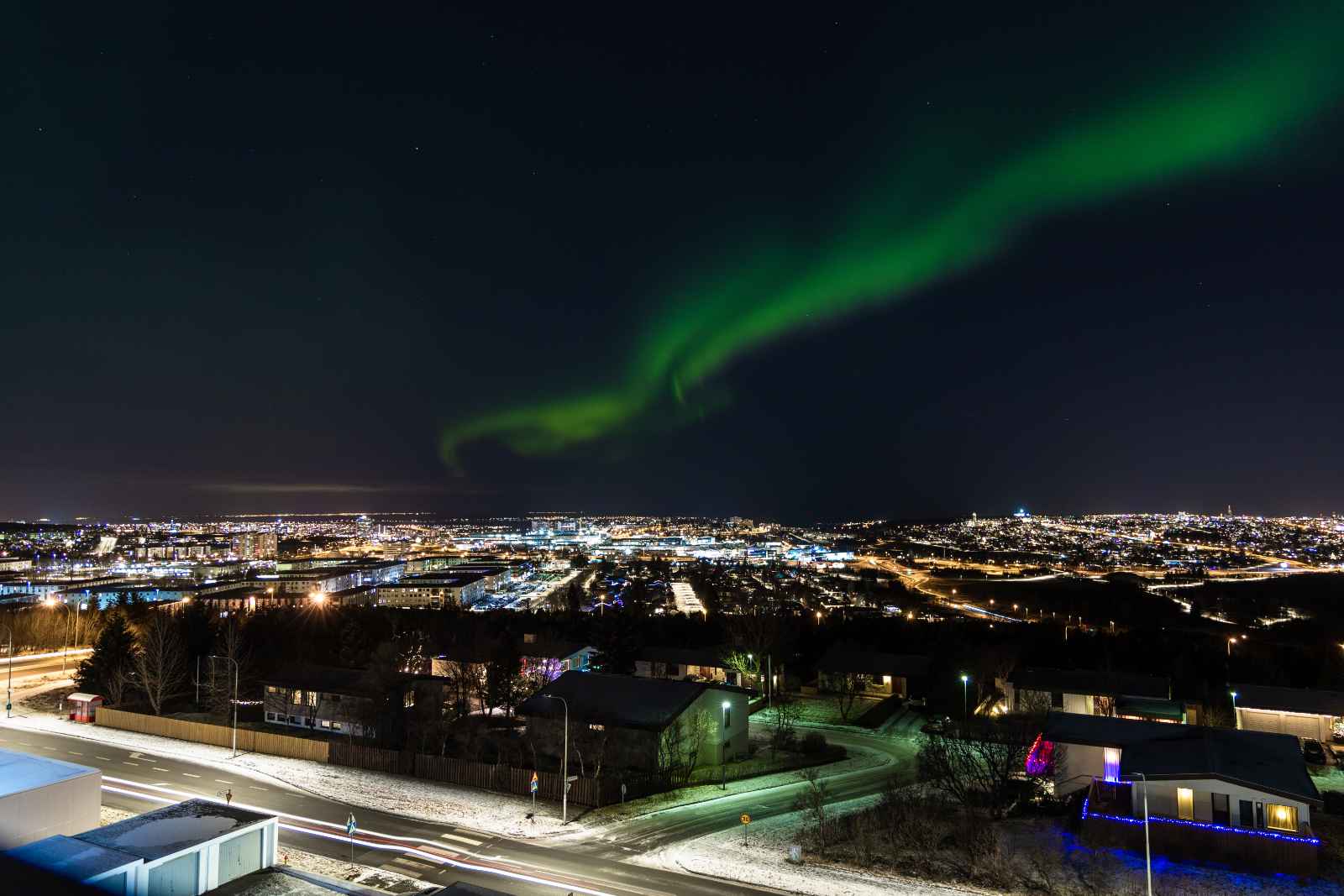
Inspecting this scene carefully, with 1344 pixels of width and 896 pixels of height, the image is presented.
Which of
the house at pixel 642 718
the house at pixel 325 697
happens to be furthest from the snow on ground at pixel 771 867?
the house at pixel 325 697

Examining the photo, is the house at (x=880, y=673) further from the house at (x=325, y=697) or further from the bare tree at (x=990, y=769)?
the house at (x=325, y=697)

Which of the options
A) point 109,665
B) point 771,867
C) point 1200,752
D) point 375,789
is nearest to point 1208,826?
point 1200,752

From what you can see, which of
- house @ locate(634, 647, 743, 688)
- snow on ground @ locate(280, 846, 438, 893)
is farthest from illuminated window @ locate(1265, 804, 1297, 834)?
house @ locate(634, 647, 743, 688)

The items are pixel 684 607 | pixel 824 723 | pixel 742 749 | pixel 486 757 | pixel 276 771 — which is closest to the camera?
pixel 276 771

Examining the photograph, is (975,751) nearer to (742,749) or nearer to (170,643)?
(742,749)

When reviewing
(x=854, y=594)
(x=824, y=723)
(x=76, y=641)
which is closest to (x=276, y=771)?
(x=824, y=723)

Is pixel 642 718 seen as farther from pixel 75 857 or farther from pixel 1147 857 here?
pixel 75 857

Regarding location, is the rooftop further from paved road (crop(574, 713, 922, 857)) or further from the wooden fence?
paved road (crop(574, 713, 922, 857))

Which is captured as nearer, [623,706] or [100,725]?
[623,706]
